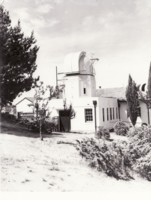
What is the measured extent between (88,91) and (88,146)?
15.8 metres

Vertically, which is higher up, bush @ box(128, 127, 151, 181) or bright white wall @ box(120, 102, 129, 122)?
bright white wall @ box(120, 102, 129, 122)

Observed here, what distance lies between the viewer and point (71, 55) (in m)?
28.5

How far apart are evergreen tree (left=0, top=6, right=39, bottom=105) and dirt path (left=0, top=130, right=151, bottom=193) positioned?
18.3 feet

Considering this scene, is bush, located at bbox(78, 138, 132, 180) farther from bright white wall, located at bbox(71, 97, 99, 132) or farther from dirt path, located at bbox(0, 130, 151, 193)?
bright white wall, located at bbox(71, 97, 99, 132)

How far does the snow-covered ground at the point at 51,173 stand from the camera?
8.45 metres

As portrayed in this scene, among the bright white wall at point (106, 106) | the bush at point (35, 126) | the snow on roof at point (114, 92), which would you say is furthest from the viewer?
the snow on roof at point (114, 92)

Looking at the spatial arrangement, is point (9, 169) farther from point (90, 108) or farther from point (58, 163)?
point (90, 108)

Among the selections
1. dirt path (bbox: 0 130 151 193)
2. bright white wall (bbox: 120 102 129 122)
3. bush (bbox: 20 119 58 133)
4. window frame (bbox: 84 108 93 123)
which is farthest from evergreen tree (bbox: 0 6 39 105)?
bright white wall (bbox: 120 102 129 122)

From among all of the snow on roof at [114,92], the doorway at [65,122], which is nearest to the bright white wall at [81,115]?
the doorway at [65,122]

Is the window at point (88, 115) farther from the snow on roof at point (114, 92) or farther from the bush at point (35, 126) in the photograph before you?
the snow on roof at point (114, 92)

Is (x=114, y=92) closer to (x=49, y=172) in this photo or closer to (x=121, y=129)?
(x=121, y=129)

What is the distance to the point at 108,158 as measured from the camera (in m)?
12.2

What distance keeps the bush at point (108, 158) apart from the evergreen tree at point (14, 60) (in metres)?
8.12

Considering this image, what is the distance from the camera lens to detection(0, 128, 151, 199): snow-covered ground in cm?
845
